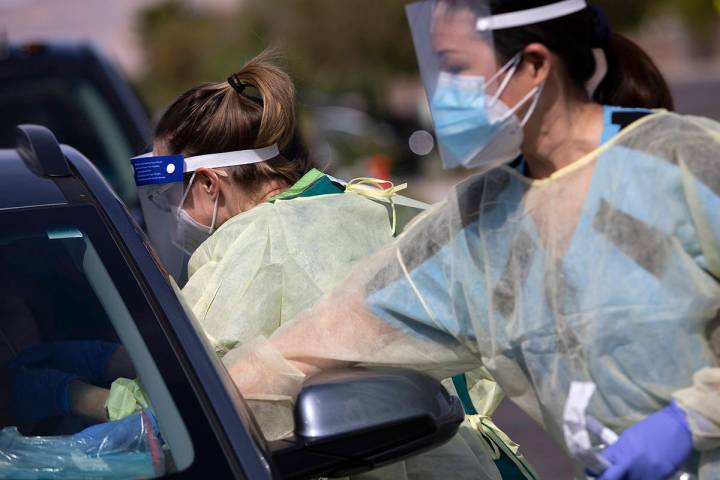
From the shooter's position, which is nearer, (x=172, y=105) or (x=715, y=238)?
(x=715, y=238)

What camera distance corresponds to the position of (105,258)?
97.2 inches

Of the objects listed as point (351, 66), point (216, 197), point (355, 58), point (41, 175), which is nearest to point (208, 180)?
point (216, 197)

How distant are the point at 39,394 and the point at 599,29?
133cm

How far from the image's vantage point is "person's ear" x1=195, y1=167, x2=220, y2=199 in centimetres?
306

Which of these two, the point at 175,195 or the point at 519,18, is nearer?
the point at 519,18

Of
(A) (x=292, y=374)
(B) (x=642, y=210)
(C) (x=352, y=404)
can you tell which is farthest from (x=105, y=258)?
(B) (x=642, y=210)

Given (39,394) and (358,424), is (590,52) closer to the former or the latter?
(358,424)

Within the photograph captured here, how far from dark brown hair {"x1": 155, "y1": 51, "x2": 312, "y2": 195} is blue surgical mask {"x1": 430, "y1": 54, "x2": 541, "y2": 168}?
0.84 meters

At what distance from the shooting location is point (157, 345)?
235cm

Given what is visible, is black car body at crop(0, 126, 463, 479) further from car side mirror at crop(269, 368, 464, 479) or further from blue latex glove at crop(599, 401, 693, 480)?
blue latex glove at crop(599, 401, 693, 480)

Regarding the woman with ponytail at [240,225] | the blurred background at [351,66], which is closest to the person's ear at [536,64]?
the woman with ponytail at [240,225]

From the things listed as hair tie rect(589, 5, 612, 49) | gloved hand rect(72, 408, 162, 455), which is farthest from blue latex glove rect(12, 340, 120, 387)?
hair tie rect(589, 5, 612, 49)

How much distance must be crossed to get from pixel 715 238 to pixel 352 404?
2.28ft

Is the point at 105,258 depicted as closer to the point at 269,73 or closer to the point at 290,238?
the point at 290,238
